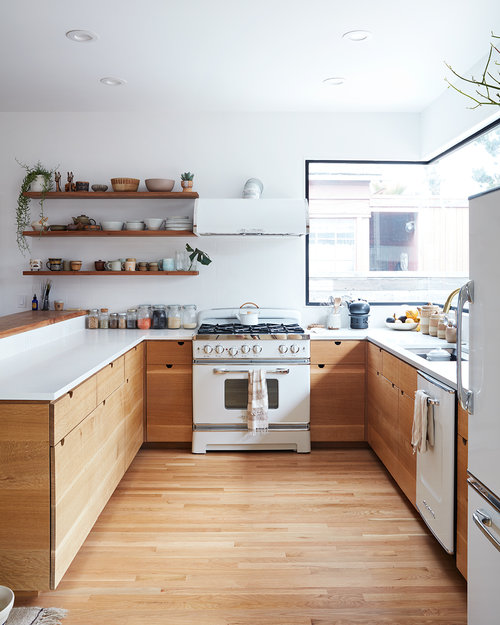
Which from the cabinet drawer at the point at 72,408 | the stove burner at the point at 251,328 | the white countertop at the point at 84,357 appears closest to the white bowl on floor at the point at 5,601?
the cabinet drawer at the point at 72,408

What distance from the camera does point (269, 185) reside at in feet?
14.9

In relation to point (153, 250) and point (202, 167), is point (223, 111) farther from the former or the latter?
point (153, 250)

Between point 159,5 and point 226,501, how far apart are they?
2.69m

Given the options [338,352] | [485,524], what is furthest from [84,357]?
[485,524]

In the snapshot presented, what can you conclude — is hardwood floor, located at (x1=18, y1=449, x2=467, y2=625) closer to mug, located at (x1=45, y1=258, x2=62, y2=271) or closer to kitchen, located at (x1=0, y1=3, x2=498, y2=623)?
kitchen, located at (x1=0, y1=3, x2=498, y2=623)

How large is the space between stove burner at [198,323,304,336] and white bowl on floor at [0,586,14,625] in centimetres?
235

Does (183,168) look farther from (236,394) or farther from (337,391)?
(337,391)

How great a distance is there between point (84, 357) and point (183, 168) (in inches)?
85.6

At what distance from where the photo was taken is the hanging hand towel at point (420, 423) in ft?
8.30

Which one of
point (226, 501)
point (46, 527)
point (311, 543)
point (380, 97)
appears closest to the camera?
point (46, 527)

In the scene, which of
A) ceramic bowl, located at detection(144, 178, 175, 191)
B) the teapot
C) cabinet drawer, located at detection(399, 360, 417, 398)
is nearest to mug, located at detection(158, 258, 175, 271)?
ceramic bowl, located at detection(144, 178, 175, 191)

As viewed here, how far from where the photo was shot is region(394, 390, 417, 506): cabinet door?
9.40ft

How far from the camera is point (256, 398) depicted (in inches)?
153

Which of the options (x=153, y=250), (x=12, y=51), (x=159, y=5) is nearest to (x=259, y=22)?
(x=159, y=5)
